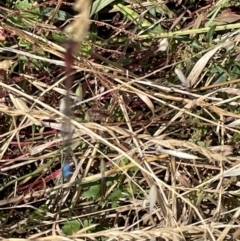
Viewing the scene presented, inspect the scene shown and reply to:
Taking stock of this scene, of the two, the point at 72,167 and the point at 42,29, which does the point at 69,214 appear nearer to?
the point at 72,167

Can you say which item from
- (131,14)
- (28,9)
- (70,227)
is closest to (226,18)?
(131,14)

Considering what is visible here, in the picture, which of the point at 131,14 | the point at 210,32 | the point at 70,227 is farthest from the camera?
the point at 131,14

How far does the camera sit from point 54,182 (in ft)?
3.68

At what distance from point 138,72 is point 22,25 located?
33 centimetres

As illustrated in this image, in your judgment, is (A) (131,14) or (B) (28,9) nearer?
(B) (28,9)

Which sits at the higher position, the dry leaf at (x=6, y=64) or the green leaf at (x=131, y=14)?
the dry leaf at (x=6, y=64)

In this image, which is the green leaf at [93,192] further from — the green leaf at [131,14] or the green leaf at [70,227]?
the green leaf at [131,14]

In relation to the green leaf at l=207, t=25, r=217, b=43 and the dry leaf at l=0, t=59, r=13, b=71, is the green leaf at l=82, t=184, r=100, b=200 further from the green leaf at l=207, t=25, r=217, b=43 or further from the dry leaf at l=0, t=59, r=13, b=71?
the green leaf at l=207, t=25, r=217, b=43

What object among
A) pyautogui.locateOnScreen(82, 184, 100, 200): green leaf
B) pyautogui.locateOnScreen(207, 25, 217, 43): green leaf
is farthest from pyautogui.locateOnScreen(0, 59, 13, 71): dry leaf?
pyautogui.locateOnScreen(207, 25, 217, 43): green leaf

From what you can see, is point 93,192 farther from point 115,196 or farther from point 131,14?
point 131,14

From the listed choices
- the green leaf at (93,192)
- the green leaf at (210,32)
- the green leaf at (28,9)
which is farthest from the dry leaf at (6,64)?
the green leaf at (210,32)

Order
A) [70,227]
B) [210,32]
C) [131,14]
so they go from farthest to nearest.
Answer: [131,14] → [210,32] → [70,227]

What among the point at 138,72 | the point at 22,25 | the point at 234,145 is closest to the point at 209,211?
the point at 234,145

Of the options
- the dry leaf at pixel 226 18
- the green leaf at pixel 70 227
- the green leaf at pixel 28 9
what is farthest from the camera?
the dry leaf at pixel 226 18
